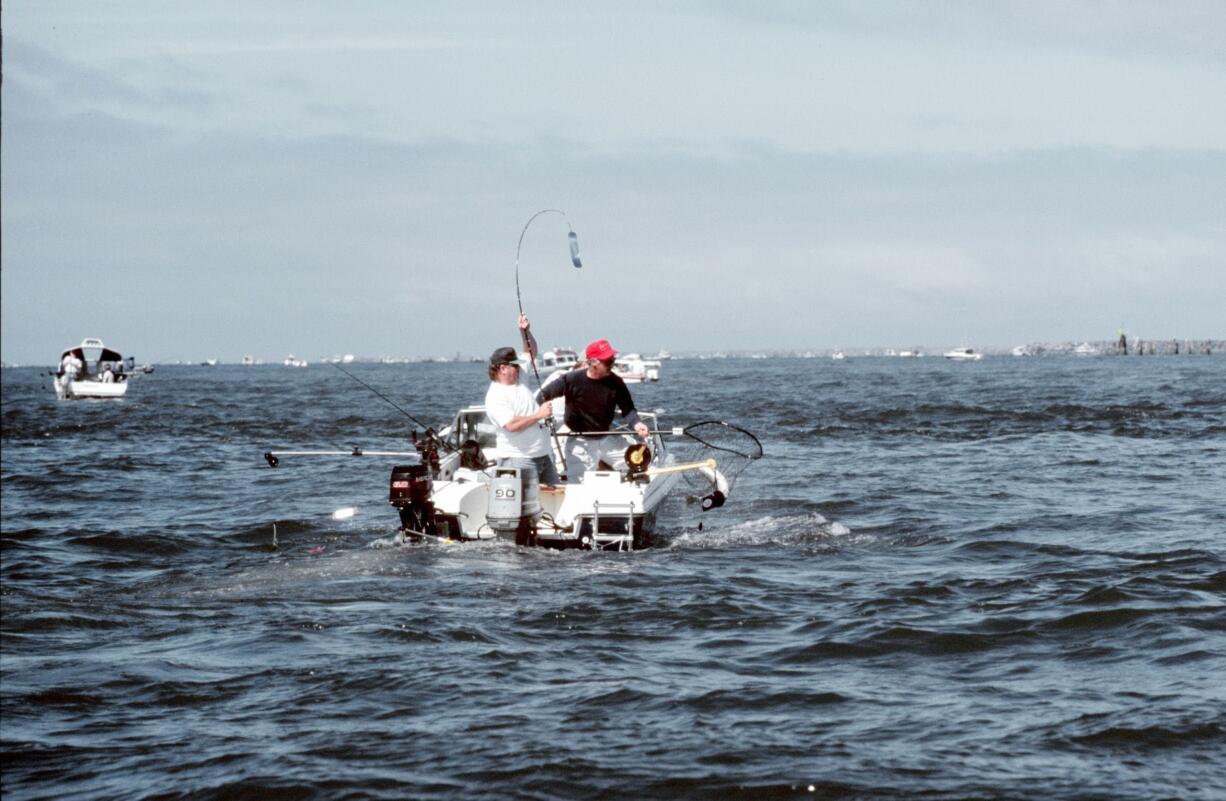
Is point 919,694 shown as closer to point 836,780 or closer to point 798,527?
point 836,780

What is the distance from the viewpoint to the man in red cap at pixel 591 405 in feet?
48.1

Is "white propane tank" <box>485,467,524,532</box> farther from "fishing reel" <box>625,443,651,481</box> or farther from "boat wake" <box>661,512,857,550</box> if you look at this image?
"boat wake" <box>661,512,857,550</box>

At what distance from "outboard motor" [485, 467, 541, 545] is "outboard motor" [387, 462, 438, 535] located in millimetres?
735

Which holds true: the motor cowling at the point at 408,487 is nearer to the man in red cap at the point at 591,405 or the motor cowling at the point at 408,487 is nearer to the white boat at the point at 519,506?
the white boat at the point at 519,506

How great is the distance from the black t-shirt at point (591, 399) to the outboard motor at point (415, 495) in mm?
1844

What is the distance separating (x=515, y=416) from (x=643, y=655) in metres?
4.18

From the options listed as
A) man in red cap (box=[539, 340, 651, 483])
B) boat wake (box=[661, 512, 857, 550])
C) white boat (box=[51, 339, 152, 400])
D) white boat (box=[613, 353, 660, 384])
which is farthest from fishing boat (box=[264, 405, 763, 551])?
white boat (box=[613, 353, 660, 384])

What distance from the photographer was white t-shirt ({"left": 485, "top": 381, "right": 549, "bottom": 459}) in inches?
517

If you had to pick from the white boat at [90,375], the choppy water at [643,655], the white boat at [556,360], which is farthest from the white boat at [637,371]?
the choppy water at [643,655]

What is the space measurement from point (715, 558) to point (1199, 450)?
59.4 ft

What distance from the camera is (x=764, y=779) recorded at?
6820 millimetres

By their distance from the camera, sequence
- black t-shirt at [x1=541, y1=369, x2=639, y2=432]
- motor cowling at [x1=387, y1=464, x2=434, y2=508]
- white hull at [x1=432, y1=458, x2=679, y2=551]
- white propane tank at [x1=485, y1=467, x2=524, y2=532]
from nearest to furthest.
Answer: white propane tank at [x1=485, y1=467, x2=524, y2=532], motor cowling at [x1=387, y1=464, x2=434, y2=508], white hull at [x1=432, y1=458, x2=679, y2=551], black t-shirt at [x1=541, y1=369, x2=639, y2=432]

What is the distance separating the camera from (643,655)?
950cm

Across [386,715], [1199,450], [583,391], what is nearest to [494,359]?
[583,391]
